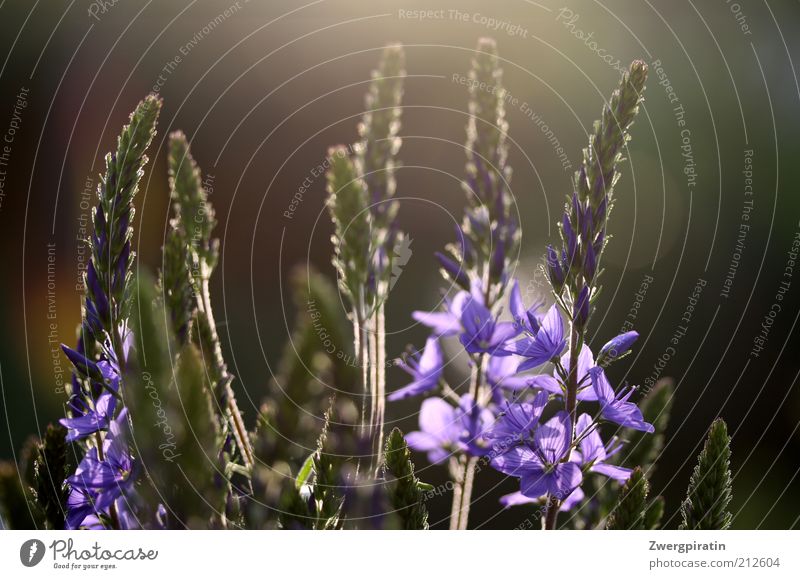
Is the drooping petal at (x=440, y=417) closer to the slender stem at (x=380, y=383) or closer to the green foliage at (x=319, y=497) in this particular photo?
the slender stem at (x=380, y=383)

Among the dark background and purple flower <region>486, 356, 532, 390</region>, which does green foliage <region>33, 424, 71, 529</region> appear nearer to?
the dark background

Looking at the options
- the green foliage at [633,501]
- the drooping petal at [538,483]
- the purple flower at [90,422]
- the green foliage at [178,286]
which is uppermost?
the green foliage at [178,286]

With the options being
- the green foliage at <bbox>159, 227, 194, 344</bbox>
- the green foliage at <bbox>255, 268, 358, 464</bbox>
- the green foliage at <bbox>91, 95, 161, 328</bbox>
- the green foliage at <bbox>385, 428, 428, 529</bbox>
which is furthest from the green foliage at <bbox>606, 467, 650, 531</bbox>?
the green foliage at <bbox>91, 95, 161, 328</bbox>

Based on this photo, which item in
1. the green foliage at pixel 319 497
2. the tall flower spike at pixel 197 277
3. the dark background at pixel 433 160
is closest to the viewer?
the green foliage at pixel 319 497

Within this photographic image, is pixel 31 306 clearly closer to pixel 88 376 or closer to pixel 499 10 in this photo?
pixel 88 376

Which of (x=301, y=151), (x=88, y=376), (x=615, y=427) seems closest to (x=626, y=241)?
(x=615, y=427)

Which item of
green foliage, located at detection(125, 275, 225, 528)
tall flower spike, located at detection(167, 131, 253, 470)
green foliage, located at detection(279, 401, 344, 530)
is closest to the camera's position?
green foliage, located at detection(125, 275, 225, 528)

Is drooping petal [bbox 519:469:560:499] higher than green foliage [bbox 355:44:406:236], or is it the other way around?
green foliage [bbox 355:44:406:236]

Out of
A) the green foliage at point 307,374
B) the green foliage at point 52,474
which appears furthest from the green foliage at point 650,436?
the green foliage at point 52,474
